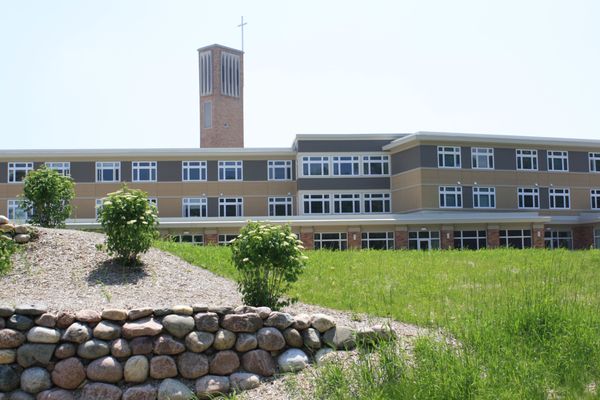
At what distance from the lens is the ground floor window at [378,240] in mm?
40375

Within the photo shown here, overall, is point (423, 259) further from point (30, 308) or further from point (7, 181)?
point (7, 181)

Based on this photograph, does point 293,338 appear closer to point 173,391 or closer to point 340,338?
point 340,338

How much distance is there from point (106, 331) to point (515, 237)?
3619 cm

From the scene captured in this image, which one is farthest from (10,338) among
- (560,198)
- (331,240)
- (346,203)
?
(560,198)

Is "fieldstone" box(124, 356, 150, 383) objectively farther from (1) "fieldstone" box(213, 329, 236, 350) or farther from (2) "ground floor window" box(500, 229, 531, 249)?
(2) "ground floor window" box(500, 229, 531, 249)

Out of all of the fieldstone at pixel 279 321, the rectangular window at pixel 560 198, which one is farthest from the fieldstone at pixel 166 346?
the rectangular window at pixel 560 198

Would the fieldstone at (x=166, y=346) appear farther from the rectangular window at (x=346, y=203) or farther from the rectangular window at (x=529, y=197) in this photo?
the rectangular window at (x=529, y=197)

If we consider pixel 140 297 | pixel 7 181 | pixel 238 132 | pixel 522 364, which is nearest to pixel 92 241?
pixel 140 297

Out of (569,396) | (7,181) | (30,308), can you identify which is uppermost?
(7,181)

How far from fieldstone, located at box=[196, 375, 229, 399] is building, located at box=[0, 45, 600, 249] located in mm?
33945

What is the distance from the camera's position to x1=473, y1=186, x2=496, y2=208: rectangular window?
43.3m

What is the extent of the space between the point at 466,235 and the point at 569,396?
34.3 m

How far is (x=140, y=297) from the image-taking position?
11.3 m

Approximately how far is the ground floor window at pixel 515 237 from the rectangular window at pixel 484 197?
270cm
